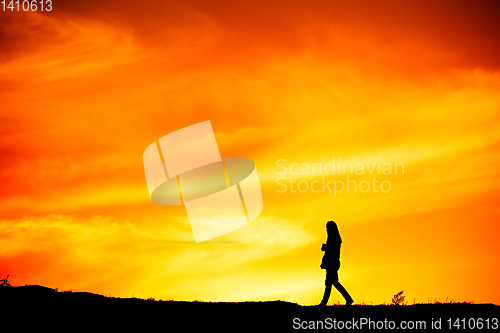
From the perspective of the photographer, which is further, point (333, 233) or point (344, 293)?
point (344, 293)

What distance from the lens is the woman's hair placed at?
13391mm

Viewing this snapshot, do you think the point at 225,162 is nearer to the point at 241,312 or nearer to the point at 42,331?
the point at 241,312

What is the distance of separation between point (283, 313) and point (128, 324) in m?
3.71

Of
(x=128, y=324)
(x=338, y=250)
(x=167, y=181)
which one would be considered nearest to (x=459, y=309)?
(x=338, y=250)

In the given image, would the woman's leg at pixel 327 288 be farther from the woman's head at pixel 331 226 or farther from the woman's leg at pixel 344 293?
the woman's head at pixel 331 226

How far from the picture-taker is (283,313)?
13000mm

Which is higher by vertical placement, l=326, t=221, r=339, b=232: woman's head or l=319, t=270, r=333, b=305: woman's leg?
l=326, t=221, r=339, b=232: woman's head

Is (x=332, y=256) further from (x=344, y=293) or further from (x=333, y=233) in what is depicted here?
(x=344, y=293)

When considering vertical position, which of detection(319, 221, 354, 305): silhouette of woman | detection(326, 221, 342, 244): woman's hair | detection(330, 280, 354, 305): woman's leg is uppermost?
detection(326, 221, 342, 244): woman's hair

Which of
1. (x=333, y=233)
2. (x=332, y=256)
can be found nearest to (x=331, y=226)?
(x=333, y=233)

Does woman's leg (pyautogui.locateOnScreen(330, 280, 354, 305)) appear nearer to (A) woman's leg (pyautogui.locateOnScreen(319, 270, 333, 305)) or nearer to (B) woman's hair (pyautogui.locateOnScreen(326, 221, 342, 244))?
(A) woman's leg (pyautogui.locateOnScreen(319, 270, 333, 305))

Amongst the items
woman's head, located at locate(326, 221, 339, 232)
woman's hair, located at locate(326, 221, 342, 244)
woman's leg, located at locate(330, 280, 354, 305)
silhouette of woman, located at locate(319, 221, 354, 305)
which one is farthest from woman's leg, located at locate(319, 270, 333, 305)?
woman's head, located at locate(326, 221, 339, 232)

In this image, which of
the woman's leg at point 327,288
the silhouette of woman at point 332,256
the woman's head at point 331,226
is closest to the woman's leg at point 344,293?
the silhouette of woman at point 332,256

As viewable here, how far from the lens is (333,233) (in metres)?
13.4
